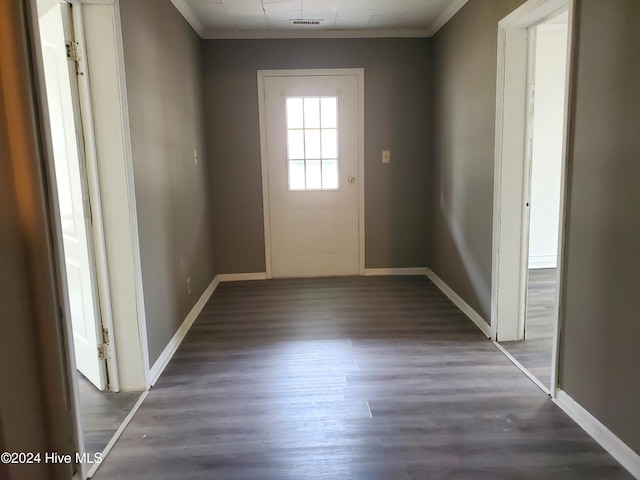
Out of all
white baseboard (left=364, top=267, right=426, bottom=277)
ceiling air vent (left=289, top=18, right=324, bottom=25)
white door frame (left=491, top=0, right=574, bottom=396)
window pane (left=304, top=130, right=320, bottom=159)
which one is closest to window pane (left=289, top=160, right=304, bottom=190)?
window pane (left=304, top=130, right=320, bottom=159)

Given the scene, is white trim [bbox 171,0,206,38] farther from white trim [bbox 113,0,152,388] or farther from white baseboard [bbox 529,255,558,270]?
white baseboard [bbox 529,255,558,270]

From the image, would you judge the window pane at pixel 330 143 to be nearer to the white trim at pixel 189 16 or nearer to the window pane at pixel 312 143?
the window pane at pixel 312 143

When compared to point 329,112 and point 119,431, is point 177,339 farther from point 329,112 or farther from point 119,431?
point 329,112

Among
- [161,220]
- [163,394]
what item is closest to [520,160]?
[161,220]

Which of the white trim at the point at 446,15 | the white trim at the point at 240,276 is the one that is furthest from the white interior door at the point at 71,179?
the white trim at the point at 446,15

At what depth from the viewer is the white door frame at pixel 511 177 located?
2654 mm

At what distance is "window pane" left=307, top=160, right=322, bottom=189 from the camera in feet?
14.6

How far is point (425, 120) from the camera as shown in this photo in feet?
14.4

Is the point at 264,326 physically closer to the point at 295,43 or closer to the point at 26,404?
the point at 26,404

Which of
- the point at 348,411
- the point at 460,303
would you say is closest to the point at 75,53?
the point at 348,411

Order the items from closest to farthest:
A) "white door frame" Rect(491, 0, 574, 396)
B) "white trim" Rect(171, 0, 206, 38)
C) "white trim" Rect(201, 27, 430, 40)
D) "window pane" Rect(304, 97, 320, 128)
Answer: "white door frame" Rect(491, 0, 574, 396), "white trim" Rect(171, 0, 206, 38), "white trim" Rect(201, 27, 430, 40), "window pane" Rect(304, 97, 320, 128)

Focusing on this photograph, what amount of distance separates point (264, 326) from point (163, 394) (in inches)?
41.0

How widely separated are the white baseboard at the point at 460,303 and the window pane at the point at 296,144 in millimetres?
1750

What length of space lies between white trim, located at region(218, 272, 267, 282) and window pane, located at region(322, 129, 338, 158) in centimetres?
136
